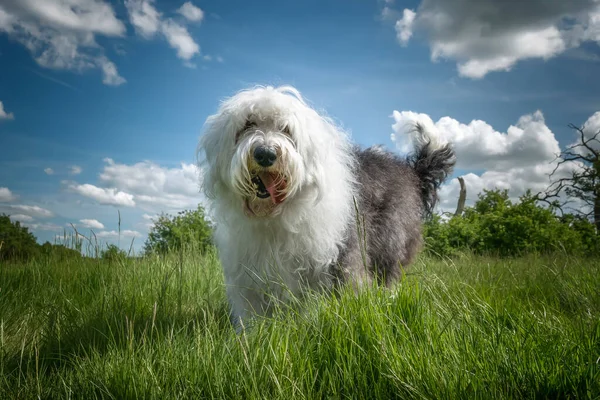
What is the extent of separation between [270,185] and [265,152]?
0.29 meters

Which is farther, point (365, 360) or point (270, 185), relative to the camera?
point (270, 185)

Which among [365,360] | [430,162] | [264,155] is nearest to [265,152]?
[264,155]

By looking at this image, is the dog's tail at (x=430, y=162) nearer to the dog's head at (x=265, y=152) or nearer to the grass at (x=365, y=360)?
the dog's head at (x=265, y=152)

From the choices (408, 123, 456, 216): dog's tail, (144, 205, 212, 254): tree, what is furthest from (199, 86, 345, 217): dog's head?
(144, 205, 212, 254): tree

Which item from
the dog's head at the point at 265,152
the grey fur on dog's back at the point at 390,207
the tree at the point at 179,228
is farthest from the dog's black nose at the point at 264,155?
the tree at the point at 179,228

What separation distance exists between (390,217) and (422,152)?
149cm

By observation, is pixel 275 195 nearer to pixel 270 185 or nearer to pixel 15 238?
pixel 270 185

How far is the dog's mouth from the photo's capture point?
343cm

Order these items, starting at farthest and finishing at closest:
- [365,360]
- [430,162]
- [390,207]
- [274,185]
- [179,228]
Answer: [179,228], [430,162], [390,207], [274,185], [365,360]

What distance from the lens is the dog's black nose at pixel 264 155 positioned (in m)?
3.28

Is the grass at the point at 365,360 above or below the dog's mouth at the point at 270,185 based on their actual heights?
below

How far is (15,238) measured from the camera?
917cm

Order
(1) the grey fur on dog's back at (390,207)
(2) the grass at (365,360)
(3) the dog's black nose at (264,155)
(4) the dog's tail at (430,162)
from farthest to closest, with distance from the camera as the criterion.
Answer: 1. (4) the dog's tail at (430,162)
2. (1) the grey fur on dog's back at (390,207)
3. (3) the dog's black nose at (264,155)
4. (2) the grass at (365,360)

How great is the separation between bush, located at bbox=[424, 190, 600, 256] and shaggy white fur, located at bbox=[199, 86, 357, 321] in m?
5.54
